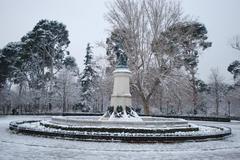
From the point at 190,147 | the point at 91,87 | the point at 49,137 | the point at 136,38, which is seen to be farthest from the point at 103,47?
the point at 190,147

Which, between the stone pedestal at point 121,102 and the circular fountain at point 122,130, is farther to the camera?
the stone pedestal at point 121,102

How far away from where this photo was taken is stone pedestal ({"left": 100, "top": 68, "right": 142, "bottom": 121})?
22.2m

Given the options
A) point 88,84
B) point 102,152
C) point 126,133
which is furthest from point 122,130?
point 88,84

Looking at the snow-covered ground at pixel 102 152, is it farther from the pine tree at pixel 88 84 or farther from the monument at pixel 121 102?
the pine tree at pixel 88 84

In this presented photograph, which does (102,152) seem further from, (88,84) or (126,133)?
(88,84)

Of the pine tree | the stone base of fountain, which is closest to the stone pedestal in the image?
the stone base of fountain

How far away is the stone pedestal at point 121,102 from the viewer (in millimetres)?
22156

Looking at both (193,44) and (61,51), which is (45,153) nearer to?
(193,44)

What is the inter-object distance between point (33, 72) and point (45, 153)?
52.5 metres

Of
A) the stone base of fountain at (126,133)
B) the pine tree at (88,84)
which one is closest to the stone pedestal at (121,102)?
the stone base of fountain at (126,133)

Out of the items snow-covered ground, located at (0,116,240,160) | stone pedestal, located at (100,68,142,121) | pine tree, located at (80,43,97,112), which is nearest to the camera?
snow-covered ground, located at (0,116,240,160)

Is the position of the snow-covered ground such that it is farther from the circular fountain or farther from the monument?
the monument

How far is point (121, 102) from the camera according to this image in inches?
893

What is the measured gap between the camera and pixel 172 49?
120 feet
